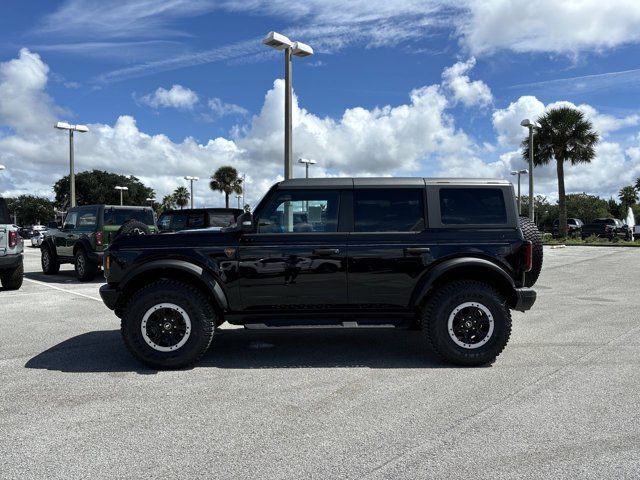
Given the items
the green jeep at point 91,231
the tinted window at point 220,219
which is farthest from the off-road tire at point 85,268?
the tinted window at point 220,219

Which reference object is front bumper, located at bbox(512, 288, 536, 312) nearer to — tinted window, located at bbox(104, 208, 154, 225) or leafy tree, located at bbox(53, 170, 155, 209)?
tinted window, located at bbox(104, 208, 154, 225)

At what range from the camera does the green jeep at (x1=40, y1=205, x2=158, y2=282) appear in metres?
12.9

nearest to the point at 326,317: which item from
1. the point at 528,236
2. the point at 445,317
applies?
the point at 445,317

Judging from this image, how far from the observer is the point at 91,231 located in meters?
13.0

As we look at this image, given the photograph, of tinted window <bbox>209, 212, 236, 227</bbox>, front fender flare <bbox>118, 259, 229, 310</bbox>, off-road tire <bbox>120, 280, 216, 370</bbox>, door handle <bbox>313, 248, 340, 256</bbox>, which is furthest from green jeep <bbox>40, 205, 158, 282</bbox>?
door handle <bbox>313, 248, 340, 256</bbox>

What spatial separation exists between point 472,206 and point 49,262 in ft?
42.3

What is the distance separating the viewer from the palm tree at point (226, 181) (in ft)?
197

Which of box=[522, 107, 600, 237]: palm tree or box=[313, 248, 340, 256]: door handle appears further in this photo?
box=[522, 107, 600, 237]: palm tree

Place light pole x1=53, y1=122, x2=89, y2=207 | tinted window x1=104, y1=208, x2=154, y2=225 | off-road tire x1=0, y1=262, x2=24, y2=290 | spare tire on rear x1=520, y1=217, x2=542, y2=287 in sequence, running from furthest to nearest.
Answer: light pole x1=53, y1=122, x2=89, y2=207 → tinted window x1=104, y1=208, x2=154, y2=225 → off-road tire x1=0, y1=262, x2=24, y2=290 → spare tire on rear x1=520, y1=217, x2=542, y2=287

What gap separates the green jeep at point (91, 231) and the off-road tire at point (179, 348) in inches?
290

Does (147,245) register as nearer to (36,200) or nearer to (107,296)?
(107,296)

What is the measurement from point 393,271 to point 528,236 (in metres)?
1.58

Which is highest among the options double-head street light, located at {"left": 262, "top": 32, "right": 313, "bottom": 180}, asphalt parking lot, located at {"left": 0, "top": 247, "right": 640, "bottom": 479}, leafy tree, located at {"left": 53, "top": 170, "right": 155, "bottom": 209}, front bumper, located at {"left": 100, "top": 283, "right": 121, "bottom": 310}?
leafy tree, located at {"left": 53, "top": 170, "right": 155, "bottom": 209}

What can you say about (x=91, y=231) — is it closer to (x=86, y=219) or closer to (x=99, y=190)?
(x=86, y=219)
